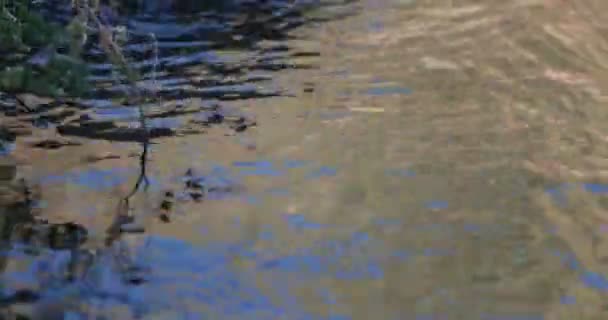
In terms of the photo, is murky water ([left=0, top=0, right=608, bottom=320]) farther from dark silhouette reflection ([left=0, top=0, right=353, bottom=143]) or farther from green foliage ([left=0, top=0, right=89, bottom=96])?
green foliage ([left=0, top=0, right=89, bottom=96])

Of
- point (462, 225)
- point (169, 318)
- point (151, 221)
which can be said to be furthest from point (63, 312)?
point (462, 225)

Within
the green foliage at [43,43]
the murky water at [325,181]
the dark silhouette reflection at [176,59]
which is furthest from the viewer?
the dark silhouette reflection at [176,59]

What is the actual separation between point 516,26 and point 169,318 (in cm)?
487

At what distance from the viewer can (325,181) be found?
6105mm

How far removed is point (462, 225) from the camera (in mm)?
5637

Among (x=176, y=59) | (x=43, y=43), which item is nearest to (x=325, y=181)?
(x=43, y=43)

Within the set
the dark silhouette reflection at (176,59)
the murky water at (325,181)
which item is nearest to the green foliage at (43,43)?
the dark silhouette reflection at (176,59)

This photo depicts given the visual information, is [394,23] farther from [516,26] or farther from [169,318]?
[169,318]

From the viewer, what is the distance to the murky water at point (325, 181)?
16.8 ft

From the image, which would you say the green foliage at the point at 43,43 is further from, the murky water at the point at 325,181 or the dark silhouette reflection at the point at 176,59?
the murky water at the point at 325,181

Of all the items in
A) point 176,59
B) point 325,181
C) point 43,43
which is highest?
point 43,43

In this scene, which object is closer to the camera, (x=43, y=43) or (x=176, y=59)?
→ (x=43, y=43)

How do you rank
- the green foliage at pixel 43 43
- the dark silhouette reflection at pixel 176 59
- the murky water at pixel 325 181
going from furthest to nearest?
1. the dark silhouette reflection at pixel 176 59
2. the green foliage at pixel 43 43
3. the murky water at pixel 325 181

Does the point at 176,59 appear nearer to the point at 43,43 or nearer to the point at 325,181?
the point at 43,43
